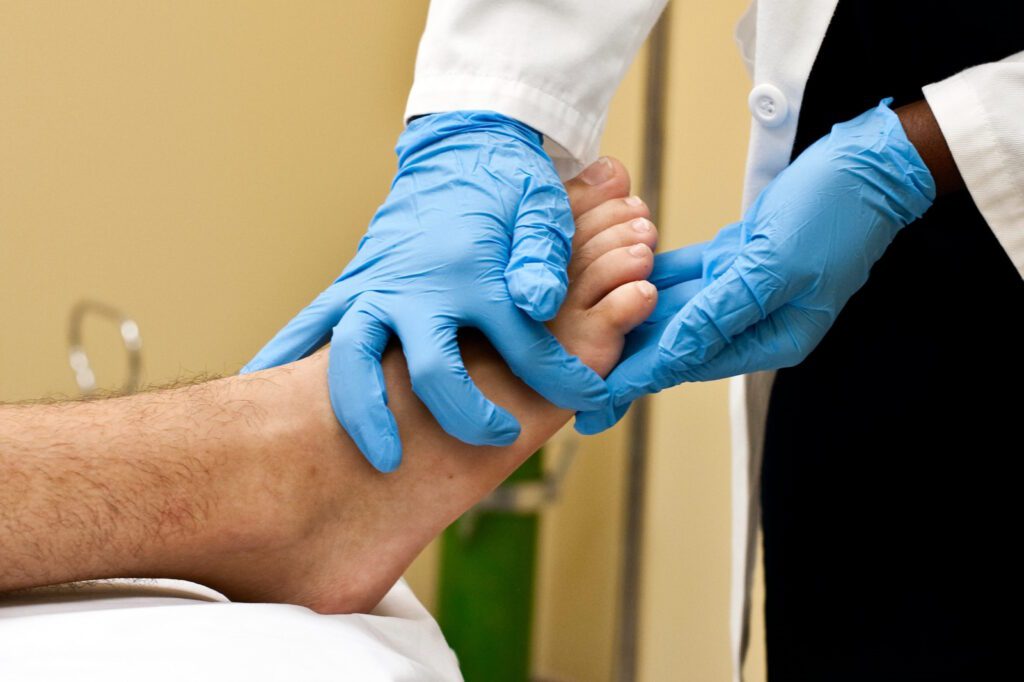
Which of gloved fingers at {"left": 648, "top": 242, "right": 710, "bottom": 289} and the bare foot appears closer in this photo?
the bare foot

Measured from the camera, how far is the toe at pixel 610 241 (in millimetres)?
1146

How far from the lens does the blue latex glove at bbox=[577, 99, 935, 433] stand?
3.11 feet

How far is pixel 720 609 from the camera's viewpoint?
221cm

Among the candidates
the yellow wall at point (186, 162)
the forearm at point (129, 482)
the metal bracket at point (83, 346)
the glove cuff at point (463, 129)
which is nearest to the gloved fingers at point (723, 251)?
the glove cuff at point (463, 129)

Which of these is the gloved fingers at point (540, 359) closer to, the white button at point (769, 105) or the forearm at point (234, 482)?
the forearm at point (234, 482)

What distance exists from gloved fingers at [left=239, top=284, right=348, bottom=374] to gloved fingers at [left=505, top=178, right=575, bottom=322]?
197 mm

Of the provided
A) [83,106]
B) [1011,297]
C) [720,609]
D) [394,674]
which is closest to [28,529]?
[394,674]

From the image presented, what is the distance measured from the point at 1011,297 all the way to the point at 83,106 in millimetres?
1863

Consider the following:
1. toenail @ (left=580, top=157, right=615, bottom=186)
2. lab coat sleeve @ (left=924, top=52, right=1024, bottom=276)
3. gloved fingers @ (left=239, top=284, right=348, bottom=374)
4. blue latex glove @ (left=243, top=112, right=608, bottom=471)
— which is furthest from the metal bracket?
lab coat sleeve @ (left=924, top=52, right=1024, bottom=276)

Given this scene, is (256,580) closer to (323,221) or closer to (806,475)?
(806,475)

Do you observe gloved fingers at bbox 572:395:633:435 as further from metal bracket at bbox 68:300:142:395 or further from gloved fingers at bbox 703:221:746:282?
metal bracket at bbox 68:300:142:395

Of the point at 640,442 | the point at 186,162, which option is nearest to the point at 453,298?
the point at 640,442

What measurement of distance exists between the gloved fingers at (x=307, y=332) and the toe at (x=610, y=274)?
0.85ft

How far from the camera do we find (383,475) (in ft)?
3.38
